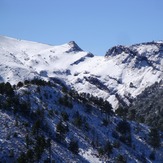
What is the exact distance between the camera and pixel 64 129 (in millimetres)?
119750

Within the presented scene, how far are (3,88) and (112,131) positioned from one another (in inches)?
2153

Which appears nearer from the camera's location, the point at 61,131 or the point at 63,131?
the point at 61,131

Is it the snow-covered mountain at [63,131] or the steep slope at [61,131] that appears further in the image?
the snow-covered mountain at [63,131]

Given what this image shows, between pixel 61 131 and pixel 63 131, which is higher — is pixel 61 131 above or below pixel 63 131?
below

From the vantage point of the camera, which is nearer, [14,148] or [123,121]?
[14,148]

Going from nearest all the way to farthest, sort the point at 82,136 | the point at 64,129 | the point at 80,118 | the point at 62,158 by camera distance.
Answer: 1. the point at 62,158
2. the point at 64,129
3. the point at 82,136
4. the point at 80,118

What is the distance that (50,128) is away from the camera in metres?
124

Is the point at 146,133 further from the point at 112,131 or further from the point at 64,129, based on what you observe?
the point at 64,129

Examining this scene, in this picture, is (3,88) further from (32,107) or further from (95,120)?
(95,120)

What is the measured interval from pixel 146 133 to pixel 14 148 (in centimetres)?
8973

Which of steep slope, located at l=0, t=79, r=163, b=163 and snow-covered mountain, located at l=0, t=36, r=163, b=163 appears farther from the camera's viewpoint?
snow-covered mountain, located at l=0, t=36, r=163, b=163

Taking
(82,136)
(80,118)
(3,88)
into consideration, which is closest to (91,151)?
(82,136)

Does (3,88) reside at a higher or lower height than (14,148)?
higher

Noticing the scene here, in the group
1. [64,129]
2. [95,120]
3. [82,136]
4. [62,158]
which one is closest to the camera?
[62,158]
